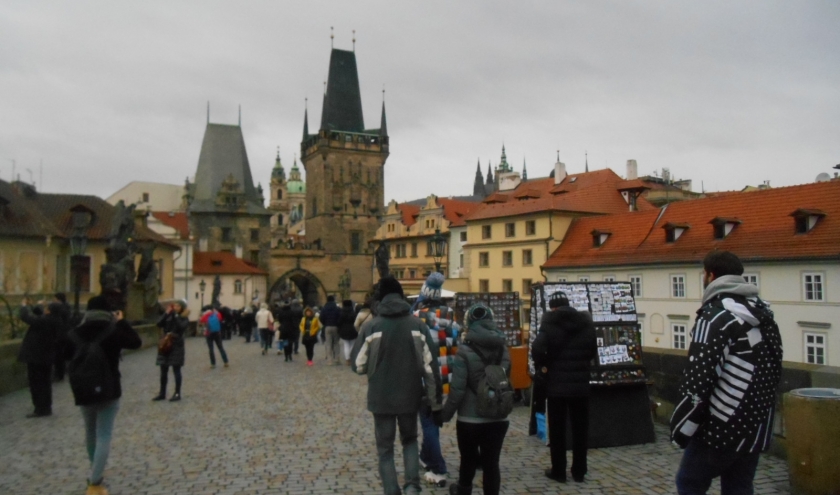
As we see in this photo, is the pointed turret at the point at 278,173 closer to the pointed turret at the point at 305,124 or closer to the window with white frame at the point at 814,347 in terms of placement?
the pointed turret at the point at 305,124

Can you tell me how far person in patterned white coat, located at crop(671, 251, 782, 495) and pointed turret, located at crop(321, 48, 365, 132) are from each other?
85487mm

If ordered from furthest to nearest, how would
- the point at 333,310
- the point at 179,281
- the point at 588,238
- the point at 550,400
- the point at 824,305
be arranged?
the point at 179,281 < the point at 588,238 < the point at 824,305 < the point at 333,310 < the point at 550,400

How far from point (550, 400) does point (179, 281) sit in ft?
192

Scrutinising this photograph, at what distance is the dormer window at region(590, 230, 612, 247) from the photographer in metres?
41.5

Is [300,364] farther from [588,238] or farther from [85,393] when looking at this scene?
[588,238]

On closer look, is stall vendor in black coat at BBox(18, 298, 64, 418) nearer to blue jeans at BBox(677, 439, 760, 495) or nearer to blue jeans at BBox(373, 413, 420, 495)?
blue jeans at BBox(373, 413, 420, 495)

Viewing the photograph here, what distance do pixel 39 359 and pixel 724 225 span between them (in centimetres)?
3133

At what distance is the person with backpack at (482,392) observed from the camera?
5445 millimetres

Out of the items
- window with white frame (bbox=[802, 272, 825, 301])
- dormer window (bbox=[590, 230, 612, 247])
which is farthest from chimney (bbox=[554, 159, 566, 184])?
window with white frame (bbox=[802, 272, 825, 301])

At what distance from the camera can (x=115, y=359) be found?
21.6ft

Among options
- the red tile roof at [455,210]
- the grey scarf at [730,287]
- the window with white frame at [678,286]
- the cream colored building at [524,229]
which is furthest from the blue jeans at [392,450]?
the red tile roof at [455,210]

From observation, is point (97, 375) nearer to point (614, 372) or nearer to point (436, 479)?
point (436, 479)

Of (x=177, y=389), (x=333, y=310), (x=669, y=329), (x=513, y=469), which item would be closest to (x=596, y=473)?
(x=513, y=469)

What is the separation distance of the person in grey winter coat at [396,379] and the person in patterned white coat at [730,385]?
223 centimetres
